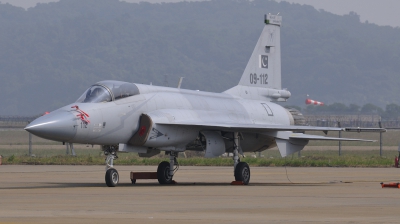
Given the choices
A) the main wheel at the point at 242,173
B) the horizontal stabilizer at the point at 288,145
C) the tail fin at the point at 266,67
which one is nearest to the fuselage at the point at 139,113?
the tail fin at the point at 266,67

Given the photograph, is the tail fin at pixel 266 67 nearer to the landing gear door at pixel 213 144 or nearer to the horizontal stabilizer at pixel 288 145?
the horizontal stabilizer at pixel 288 145

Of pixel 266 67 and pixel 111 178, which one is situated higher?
pixel 266 67

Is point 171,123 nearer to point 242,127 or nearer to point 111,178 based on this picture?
point 242,127

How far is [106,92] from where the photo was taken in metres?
20.8

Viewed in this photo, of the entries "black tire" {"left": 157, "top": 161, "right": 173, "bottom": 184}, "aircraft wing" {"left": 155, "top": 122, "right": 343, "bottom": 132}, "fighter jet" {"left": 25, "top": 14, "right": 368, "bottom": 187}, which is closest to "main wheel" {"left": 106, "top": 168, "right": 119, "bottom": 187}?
"fighter jet" {"left": 25, "top": 14, "right": 368, "bottom": 187}

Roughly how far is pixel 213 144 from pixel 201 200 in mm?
5973

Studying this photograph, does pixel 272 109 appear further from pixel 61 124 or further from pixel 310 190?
pixel 61 124

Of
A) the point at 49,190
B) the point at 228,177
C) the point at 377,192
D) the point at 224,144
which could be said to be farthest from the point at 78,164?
the point at 377,192

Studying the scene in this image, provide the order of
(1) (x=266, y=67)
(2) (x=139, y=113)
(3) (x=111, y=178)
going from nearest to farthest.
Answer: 1. (3) (x=111, y=178)
2. (2) (x=139, y=113)
3. (1) (x=266, y=67)

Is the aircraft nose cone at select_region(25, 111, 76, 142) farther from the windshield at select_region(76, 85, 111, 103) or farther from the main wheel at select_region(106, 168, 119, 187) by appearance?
the main wheel at select_region(106, 168, 119, 187)

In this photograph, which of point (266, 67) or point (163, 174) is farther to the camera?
point (266, 67)

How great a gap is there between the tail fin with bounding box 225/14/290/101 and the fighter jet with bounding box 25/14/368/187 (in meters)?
0.04

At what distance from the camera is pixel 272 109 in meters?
25.7

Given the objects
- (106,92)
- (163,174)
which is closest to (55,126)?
(106,92)
